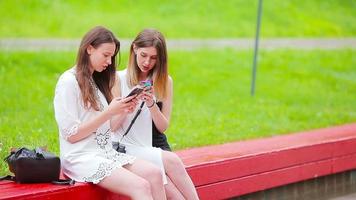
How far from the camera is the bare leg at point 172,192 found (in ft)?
17.6

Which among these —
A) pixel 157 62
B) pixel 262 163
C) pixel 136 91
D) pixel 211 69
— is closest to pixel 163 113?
pixel 157 62

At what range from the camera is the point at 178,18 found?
17.7 meters

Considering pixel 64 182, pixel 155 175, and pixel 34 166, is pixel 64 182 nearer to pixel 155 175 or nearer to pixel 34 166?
pixel 34 166

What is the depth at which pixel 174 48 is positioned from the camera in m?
14.4

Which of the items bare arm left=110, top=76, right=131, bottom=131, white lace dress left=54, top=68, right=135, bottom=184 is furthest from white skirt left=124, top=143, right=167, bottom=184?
white lace dress left=54, top=68, right=135, bottom=184

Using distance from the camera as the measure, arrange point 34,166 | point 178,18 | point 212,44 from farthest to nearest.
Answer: point 178,18, point 212,44, point 34,166

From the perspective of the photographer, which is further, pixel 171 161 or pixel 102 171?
pixel 171 161

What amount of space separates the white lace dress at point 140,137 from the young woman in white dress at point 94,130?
28cm

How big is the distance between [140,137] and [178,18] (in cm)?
1237

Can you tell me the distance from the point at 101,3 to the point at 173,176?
522 inches

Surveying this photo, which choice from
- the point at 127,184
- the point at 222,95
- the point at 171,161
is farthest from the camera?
the point at 222,95

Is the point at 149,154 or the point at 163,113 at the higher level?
the point at 163,113

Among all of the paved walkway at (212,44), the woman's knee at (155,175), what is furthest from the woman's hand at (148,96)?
the paved walkway at (212,44)

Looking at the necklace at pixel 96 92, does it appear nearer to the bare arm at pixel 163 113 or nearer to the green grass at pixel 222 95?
the bare arm at pixel 163 113
